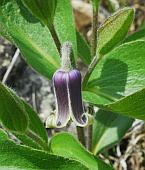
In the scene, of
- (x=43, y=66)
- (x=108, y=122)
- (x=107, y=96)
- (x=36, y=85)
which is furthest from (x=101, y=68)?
(x=36, y=85)

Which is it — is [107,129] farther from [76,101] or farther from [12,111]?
[12,111]

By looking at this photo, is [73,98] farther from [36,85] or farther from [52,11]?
[36,85]

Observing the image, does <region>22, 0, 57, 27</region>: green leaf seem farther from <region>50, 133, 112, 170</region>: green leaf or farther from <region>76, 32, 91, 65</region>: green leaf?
<region>50, 133, 112, 170</region>: green leaf

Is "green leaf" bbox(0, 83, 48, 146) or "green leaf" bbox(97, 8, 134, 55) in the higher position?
"green leaf" bbox(97, 8, 134, 55)

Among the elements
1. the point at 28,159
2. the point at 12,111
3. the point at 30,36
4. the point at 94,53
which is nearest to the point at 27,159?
the point at 28,159

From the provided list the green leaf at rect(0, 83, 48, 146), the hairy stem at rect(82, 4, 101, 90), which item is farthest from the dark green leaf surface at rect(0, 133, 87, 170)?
the hairy stem at rect(82, 4, 101, 90)

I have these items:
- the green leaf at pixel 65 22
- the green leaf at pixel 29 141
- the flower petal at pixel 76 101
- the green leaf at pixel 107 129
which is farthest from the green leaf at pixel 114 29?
the green leaf at pixel 107 129
